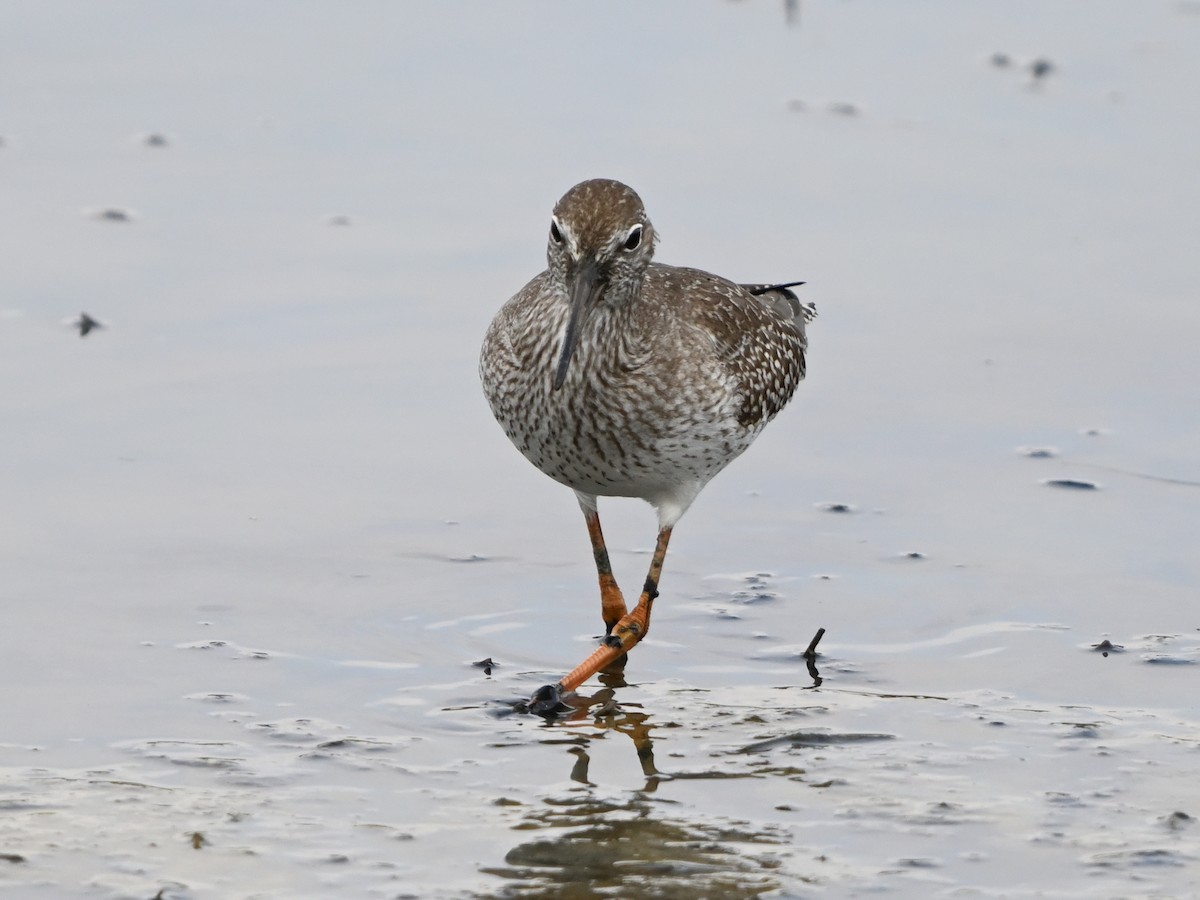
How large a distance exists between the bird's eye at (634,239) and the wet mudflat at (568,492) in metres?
1.91

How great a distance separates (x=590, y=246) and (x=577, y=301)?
0.24 meters

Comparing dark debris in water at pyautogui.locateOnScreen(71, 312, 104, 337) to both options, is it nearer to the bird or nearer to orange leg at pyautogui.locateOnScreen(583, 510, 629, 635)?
the bird

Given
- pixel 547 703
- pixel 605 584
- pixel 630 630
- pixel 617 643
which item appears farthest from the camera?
pixel 605 584

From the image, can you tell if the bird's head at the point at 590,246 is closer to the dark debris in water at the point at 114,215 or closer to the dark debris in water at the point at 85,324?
the dark debris in water at the point at 85,324

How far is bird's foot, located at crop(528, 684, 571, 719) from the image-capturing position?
8328mm

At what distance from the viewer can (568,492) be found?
10.9 m

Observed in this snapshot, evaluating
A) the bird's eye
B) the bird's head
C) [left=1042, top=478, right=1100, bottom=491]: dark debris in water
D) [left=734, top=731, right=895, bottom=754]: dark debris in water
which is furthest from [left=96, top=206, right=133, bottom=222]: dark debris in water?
[left=734, top=731, right=895, bottom=754]: dark debris in water

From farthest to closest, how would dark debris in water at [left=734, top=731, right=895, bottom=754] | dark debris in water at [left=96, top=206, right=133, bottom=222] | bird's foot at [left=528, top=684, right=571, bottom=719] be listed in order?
dark debris in water at [left=96, top=206, right=133, bottom=222]
bird's foot at [left=528, top=684, right=571, bottom=719]
dark debris in water at [left=734, top=731, right=895, bottom=754]

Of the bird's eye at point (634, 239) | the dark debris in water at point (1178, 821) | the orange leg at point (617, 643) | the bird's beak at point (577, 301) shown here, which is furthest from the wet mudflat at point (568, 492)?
the bird's eye at point (634, 239)

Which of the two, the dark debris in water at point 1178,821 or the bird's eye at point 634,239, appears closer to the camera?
the dark debris in water at point 1178,821

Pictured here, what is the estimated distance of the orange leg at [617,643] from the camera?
8.37 metres

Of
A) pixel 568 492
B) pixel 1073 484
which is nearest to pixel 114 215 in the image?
pixel 568 492

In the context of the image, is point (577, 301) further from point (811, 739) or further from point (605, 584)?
point (811, 739)

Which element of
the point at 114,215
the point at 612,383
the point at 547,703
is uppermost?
the point at 114,215
